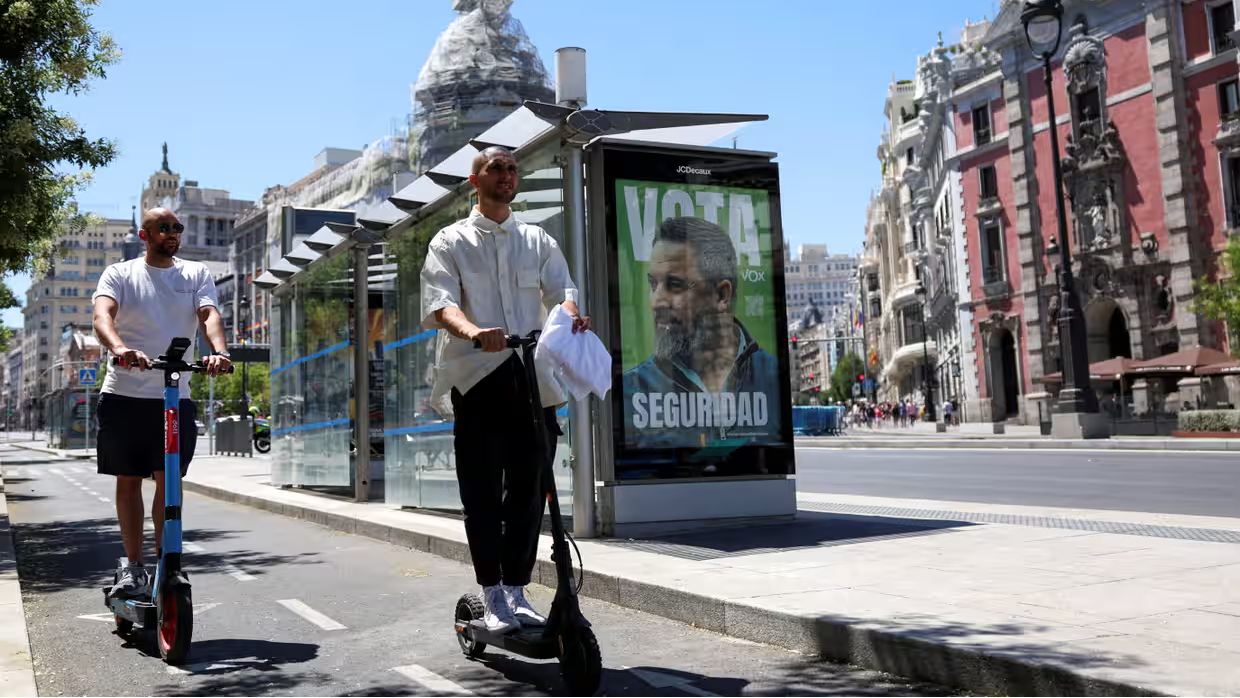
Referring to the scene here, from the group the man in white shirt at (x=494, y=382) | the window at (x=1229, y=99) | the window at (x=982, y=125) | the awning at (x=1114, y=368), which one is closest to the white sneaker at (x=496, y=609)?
the man in white shirt at (x=494, y=382)

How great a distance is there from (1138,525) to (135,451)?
6554mm

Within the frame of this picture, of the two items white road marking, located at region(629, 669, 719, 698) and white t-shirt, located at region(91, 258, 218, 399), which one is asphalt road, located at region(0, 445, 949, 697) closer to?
white road marking, located at region(629, 669, 719, 698)

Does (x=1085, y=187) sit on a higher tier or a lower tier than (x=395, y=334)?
higher

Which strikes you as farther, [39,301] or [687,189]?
[39,301]

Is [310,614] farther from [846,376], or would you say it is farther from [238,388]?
[846,376]

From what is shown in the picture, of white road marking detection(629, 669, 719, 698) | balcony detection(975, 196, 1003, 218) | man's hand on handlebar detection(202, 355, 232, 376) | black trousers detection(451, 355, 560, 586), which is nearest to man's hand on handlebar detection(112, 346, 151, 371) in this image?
man's hand on handlebar detection(202, 355, 232, 376)

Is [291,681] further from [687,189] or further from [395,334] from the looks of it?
[395,334]

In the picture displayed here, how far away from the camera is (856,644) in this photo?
4062 mm

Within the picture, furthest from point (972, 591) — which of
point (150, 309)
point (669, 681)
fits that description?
point (150, 309)

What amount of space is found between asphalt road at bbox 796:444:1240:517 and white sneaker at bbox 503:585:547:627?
728cm

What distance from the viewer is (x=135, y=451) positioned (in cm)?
480

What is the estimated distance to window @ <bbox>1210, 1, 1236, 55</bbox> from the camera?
118ft

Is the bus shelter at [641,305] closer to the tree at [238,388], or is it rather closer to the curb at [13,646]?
the curb at [13,646]

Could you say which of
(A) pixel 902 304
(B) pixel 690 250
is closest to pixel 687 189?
(B) pixel 690 250
